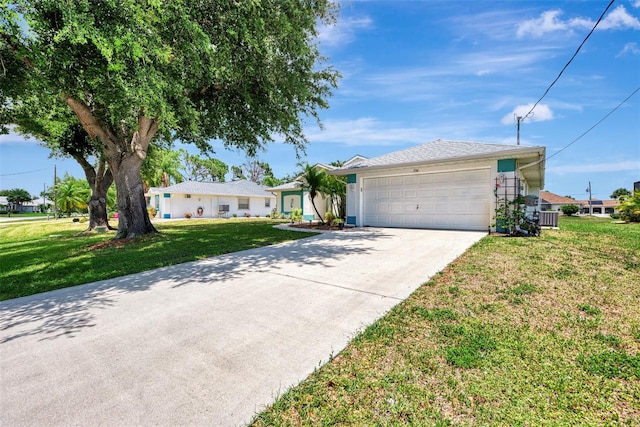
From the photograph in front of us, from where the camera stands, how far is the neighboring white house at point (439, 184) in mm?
9508

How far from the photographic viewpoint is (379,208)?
1237cm

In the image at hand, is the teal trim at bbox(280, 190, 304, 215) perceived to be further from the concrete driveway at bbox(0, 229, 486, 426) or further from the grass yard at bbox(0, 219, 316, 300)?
the concrete driveway at bbox(0, 229, 486, 426)

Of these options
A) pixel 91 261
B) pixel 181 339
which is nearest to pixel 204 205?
pixel 91 261

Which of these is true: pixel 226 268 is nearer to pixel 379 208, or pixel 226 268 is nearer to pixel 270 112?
pixel 270 112

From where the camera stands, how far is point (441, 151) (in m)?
11.4

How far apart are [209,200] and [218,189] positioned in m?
1.37

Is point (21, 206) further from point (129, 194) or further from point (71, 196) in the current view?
point (129, 194)

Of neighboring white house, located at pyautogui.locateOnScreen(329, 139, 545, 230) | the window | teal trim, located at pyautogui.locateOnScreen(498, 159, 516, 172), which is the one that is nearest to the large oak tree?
neighboring white house, located at pyautogui.locateOnScreen(329, 139, 545, 230)

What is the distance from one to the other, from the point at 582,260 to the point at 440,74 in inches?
291

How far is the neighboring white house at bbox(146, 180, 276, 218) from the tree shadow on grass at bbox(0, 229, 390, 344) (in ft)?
68.6

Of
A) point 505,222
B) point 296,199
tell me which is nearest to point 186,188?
point 296,199

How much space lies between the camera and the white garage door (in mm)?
10148

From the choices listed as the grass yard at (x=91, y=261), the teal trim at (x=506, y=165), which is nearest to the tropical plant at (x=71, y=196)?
the grass yard at (x=91, y=261)

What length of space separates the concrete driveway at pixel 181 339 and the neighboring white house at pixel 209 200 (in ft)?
74.6
